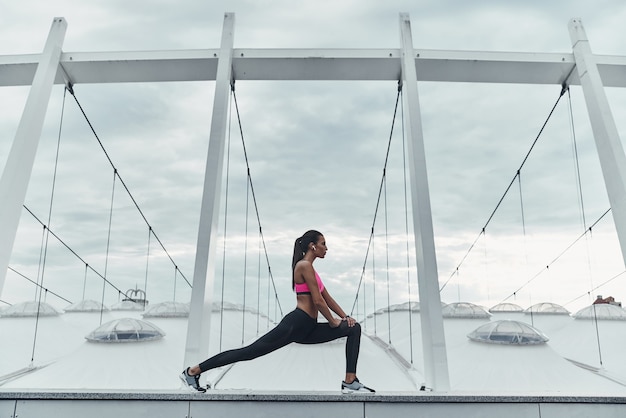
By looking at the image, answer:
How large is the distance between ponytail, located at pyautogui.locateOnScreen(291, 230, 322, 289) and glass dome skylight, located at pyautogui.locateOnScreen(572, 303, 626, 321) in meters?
12.6

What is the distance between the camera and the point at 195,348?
4648mm

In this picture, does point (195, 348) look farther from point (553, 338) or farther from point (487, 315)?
point (553, 338)

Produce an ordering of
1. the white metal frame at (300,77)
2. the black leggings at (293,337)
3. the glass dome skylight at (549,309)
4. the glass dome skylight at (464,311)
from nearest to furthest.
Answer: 1. the black leggings at (293,337)
2. the white metal frame at (300,77)
3. the glass dome skylight at (464,311)
4. the glass dome skylight at (549,309)

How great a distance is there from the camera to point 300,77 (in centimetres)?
607

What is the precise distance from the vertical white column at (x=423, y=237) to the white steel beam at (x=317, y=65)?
0.40 meters

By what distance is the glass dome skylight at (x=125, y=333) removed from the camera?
8906mm

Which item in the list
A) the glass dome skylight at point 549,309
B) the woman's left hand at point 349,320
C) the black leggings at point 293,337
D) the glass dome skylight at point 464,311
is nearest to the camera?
the black leggings at point 293,337

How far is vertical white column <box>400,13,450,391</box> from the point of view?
183 inches

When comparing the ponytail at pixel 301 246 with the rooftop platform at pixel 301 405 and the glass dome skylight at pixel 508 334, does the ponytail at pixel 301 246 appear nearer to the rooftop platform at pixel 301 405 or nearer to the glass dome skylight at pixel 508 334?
the rooftop platform at pixel 301 405

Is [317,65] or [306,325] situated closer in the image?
[306,325]

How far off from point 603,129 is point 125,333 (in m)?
8.77

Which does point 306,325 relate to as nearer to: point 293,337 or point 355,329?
point 293,337

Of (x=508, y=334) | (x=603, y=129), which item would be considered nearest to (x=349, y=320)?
Answer: (x=603, y=129)

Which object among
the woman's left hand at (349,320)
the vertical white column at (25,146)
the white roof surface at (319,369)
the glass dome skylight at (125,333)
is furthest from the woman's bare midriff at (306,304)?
the glass dome skylight at (125,333)
